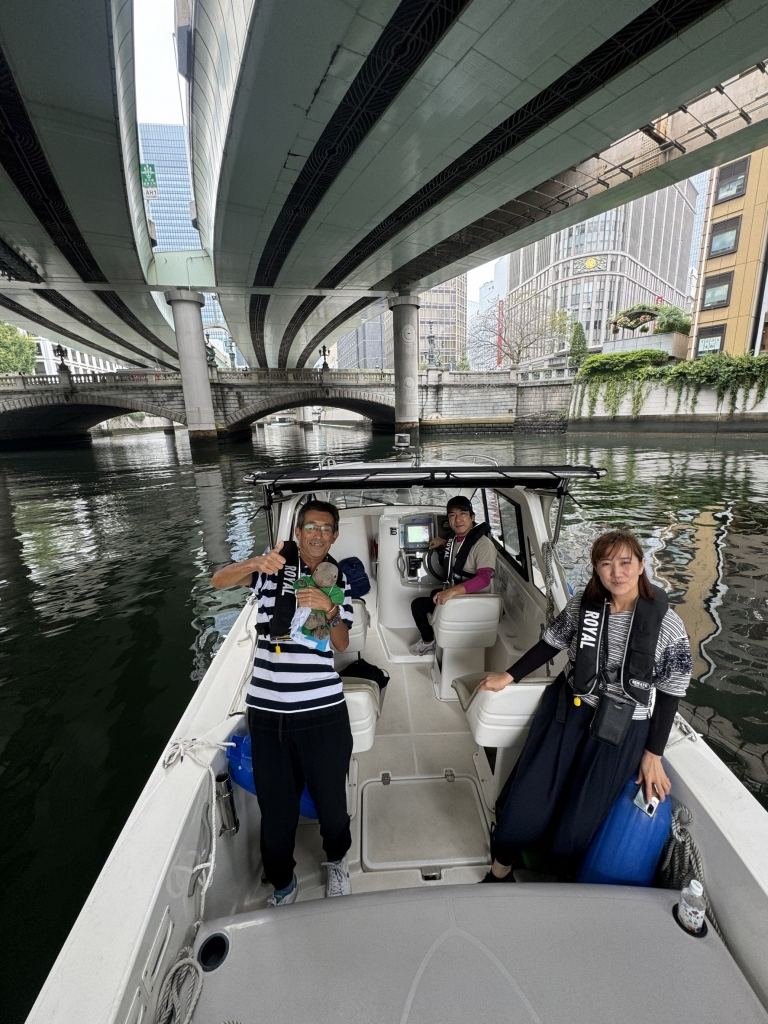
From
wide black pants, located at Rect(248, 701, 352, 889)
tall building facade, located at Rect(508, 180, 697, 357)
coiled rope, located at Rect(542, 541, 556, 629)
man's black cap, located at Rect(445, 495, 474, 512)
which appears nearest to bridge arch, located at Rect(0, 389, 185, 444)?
man's black cap, located at Rect(445, 495, 474, 512)

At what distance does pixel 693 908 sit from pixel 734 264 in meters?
44.8

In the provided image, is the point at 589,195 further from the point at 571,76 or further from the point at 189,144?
the point at 189,144

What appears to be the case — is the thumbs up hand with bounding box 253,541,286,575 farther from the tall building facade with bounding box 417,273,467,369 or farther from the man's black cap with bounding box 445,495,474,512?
the tall building facade with bounding box 417,273,467,369

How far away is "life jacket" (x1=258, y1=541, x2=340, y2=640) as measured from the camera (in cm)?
198

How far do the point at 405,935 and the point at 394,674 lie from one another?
2.76 m

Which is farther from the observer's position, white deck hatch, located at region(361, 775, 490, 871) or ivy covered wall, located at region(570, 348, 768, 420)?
ivy covered wall, located at region(570, 348, 768, 420)

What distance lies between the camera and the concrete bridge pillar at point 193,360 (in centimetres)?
2692

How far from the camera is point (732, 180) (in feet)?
105

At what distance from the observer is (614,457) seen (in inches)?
848

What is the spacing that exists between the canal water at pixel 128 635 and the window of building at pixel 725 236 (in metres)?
28.4

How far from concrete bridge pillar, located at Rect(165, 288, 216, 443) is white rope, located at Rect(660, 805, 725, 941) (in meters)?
30.3

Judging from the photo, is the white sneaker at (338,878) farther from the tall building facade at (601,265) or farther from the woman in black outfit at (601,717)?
the tall building facade at (601,265)

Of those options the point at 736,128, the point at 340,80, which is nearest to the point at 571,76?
the point at 340,80

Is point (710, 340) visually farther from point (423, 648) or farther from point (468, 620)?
point (468, 620)
